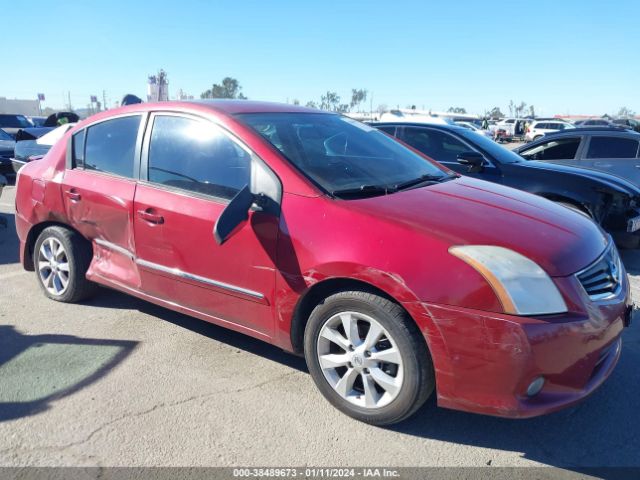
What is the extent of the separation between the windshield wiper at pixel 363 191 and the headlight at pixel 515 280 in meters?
0.69

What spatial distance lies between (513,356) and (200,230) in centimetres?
189

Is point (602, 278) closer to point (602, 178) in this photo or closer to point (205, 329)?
point (205, 329)

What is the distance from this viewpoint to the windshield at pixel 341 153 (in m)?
3.14

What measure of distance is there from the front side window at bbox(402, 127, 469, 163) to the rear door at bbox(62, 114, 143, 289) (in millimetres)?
4215

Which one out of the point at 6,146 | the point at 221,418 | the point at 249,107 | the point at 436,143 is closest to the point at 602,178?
the point at 436,143

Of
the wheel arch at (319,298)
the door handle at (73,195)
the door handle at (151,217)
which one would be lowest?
the wheel arch at (319,298)

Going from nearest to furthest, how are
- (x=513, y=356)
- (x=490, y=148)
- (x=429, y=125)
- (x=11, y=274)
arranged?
(x=513, y=356), (x=11, y=274), (x=490, y=148), (x=429, y=125)

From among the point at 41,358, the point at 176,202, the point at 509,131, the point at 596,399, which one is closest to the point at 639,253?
the point at 596,399

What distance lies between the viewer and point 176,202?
335 centimetres

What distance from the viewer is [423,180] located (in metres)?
3.51

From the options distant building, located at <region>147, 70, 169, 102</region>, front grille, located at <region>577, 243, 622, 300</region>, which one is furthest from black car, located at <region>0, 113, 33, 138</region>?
front grille, located at <region>577, 243, 622, 300</region>

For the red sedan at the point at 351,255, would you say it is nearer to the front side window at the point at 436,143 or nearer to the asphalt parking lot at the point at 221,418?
the asphalt parking lot at the point at 221,418

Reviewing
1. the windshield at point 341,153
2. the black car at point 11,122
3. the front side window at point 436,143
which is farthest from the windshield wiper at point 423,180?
the black car at point 11,122

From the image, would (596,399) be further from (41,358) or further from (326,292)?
(41,358)
